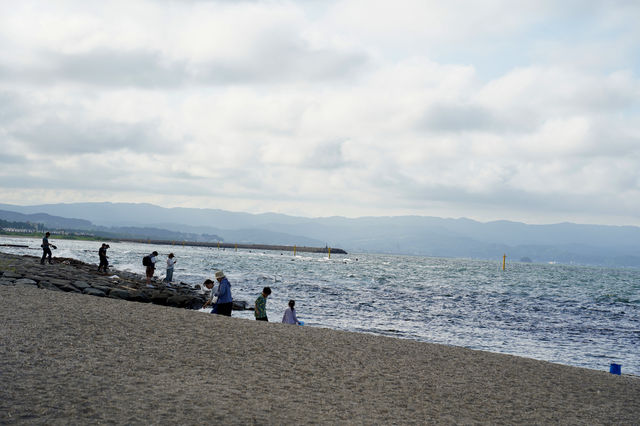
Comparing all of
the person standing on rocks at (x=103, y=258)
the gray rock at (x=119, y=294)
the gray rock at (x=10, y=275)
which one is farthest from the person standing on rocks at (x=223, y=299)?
the person standing on rocks at (x=103, y=258)

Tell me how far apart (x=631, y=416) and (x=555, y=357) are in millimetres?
9129

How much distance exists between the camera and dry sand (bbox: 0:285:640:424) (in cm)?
726

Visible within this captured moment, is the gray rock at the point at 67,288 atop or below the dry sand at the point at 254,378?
below

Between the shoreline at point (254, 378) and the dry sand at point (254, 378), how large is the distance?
30 millimetres

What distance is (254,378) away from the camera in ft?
30.9

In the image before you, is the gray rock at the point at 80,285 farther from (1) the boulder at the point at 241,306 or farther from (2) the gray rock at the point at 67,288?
A: (1) the boulder at the point at 241,306

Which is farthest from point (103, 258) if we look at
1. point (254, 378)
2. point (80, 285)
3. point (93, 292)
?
point (254, 378)

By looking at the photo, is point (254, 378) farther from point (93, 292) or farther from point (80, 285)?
point (80, 285)

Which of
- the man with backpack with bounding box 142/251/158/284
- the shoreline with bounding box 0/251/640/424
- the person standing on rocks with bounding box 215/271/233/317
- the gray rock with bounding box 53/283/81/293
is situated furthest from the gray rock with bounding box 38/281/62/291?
the person standing on rocks with bounding box 215/271/233/317

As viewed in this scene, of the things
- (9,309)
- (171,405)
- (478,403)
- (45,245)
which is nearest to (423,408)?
(478,403)

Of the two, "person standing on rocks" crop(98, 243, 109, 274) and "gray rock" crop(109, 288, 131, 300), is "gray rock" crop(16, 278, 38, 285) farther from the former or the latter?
"person standing on rocks" crop(98, 243, 109, 274)

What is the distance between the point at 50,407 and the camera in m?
6.72

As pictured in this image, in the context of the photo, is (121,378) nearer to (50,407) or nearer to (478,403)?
(50,407)

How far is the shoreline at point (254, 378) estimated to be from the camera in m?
7.28
